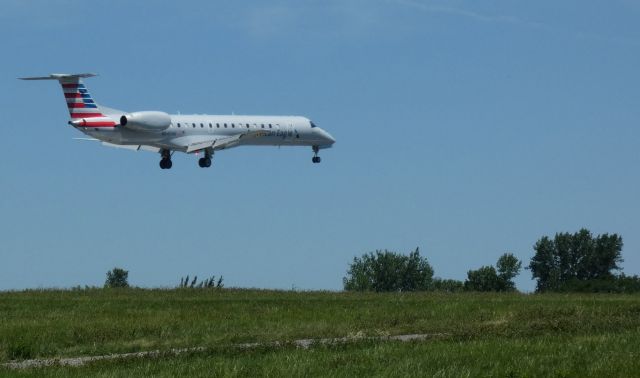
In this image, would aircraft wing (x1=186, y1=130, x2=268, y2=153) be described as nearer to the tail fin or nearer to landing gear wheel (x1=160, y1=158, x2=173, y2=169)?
landing gear wheel (x1=160, y1=158, x2=173, y2=169)

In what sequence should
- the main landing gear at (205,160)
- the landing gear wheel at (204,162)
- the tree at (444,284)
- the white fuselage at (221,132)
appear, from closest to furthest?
the white fuselage at (221,132) < the main landing gear at (205,160) < the landing gear wheel at (204,162) < the tree at (444,284)

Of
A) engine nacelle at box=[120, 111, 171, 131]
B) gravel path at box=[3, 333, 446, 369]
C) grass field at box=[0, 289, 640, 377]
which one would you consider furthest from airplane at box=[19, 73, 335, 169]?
gravel path at box=[3, 333, 446, 369]

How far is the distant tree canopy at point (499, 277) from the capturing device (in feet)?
263

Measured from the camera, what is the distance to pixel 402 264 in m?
103

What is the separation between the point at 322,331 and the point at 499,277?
55281 millimetres

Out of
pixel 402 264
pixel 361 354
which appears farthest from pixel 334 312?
pixel 402 264

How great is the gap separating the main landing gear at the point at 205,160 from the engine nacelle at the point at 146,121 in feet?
12.2

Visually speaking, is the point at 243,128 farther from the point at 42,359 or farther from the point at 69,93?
the point at 42,359

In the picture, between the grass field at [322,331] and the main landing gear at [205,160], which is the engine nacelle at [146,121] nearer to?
the main landing gear at [205,160]

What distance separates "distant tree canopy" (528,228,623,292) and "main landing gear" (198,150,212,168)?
24.9 meters

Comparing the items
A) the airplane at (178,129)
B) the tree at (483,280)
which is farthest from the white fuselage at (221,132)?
the tree at (483,280)

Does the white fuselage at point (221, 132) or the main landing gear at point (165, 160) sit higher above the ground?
the white fuselage at point (221, 132)

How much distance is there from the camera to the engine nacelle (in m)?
70.4

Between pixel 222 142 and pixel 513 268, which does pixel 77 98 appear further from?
pixel 513 268
